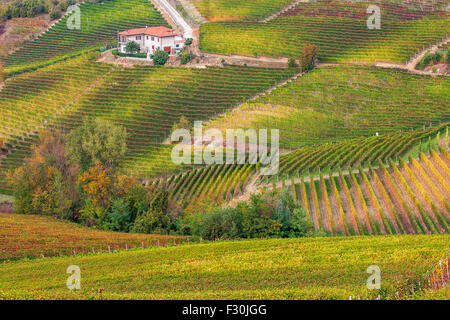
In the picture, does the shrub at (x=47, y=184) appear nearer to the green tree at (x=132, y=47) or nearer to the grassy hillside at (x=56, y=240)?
the grassy hillside at (x=56, y=240)

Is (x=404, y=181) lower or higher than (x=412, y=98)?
lower

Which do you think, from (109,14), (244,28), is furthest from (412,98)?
(109,14)

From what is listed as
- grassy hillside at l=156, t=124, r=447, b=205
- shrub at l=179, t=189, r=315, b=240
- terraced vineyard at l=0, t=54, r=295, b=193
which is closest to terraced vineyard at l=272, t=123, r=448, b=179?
grassy hillside at l=156, t=124, r=447, b=205

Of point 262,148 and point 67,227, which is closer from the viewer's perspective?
point 67,227

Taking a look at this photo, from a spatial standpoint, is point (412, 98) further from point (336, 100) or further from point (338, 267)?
point (338, 267)

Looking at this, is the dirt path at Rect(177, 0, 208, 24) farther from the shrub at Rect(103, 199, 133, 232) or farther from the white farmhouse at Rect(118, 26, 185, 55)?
the shrub at Rect(103, 199, 133, 232)

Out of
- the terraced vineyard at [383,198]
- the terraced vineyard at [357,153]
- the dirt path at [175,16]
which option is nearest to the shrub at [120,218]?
the terraced vineyard at [357,153]
